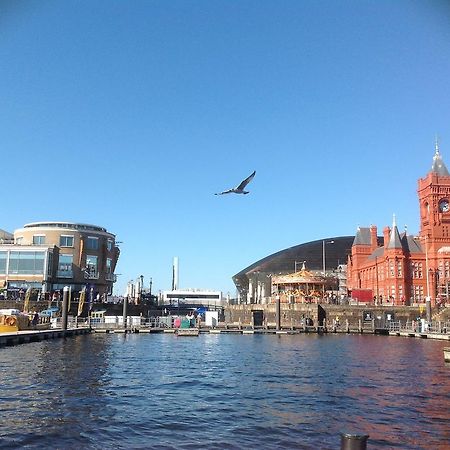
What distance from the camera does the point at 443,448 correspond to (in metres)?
15.4

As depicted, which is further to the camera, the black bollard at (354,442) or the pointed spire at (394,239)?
the pointed spire at (394,239)

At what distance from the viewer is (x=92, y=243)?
304ft

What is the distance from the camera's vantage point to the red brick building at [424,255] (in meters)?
89.2

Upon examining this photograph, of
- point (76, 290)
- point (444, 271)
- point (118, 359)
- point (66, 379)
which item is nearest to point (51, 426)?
point (66, 379)

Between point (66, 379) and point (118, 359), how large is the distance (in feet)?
33.8

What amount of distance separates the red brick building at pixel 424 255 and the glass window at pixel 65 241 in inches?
2169

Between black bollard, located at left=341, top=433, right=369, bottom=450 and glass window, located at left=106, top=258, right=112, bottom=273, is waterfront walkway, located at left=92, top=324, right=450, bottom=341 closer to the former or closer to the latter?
glass window, located at left=106, top=258, right=112, bottom=273

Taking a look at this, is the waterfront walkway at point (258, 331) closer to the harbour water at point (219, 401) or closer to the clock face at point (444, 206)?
the harbour water at point (219, 401)

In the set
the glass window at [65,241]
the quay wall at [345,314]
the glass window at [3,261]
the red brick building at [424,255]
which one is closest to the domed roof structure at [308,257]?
the red brick building at [424,255]

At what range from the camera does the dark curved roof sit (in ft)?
471

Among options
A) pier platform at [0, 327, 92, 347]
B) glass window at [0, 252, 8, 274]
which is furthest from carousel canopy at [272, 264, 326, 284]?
glass window at [0, 252, 8, 274]

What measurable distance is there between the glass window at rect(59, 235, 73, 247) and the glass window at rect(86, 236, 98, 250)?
299 centimetres

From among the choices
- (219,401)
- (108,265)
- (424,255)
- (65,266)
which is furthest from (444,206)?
(219,401)

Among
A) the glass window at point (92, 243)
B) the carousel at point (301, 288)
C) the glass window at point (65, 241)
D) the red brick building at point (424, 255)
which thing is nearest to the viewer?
the carousel at point (301, 288)
